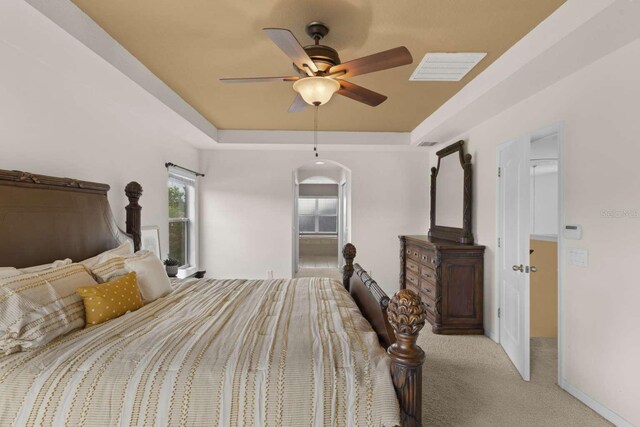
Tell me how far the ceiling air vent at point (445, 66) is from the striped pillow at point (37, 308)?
276 cm

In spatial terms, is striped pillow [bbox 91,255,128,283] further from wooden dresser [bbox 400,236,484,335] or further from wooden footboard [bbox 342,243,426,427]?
wooden dresser [bbox 400,236,484,335]

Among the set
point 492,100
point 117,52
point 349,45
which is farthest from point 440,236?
point 117,52

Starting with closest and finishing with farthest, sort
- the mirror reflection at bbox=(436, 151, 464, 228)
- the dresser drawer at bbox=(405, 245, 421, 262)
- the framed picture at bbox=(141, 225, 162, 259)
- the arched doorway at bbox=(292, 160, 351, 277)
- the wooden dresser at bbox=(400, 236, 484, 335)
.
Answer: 1. the framed picture at bbox=(141, 225, 162, 259)
2. the wooden dresser at bbox=(400, 236, 484, 335)
3. the mirror reflection at bbox=(436, 151, 464, 228)
4. the dresser drawer at bbox=(405, 245, 421, 262)
5. the arched doorway at bbox=(292, 160, 351, 277)

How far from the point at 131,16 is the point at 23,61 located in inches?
32.3

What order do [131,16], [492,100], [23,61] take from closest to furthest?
1. [131,16]
2. [23,61]
3. [492,100]

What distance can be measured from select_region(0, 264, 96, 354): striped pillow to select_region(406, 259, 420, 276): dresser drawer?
140 inches

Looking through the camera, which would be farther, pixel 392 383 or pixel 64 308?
pixel 64 308

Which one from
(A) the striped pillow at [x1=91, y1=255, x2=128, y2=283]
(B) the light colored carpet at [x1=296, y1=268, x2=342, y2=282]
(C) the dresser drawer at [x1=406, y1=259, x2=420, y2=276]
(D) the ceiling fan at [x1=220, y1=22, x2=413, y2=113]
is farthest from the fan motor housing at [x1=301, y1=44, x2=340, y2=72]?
(B) the light colored carpet at [x1=296, y1=268, x2=342, y2=282]

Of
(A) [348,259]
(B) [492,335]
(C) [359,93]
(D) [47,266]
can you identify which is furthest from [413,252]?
(D) [47,266]

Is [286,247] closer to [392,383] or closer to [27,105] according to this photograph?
[27,105]

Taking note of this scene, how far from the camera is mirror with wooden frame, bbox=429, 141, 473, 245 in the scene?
12.5ft

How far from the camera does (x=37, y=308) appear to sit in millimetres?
1535

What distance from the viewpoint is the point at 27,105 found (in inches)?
85.4

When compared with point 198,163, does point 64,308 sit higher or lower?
lower
